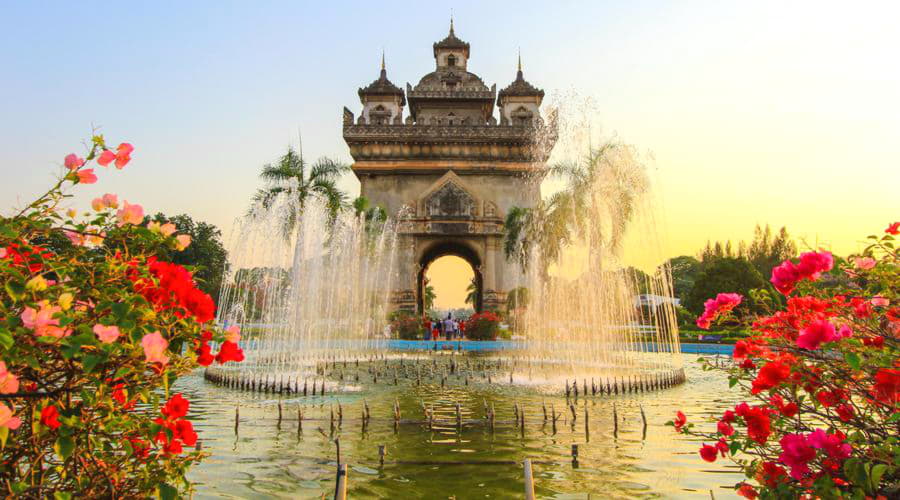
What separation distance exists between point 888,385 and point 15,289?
4.38m

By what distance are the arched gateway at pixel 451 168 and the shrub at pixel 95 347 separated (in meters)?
38.0

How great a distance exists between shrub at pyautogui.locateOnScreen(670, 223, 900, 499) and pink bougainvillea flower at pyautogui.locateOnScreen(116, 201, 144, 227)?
3.76 metres

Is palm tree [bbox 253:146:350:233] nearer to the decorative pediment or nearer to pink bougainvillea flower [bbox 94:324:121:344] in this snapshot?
the decorative pediment

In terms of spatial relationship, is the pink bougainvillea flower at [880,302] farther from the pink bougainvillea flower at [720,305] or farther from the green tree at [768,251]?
the green tree at [768,251]

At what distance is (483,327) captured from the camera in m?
33.3

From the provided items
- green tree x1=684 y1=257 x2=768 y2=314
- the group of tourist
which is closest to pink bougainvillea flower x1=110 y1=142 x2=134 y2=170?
the group of tourist

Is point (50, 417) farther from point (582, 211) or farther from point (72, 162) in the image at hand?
point (582, 211)

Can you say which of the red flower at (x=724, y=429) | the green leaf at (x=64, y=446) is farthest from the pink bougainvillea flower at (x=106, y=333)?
the red flower at (x=724, y=429)

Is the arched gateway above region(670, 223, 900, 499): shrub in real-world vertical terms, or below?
above

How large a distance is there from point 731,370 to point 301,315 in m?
19.3

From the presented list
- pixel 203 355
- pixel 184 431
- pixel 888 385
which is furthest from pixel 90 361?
pixel 888 385

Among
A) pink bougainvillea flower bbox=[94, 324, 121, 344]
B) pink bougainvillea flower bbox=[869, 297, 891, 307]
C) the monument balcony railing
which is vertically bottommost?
pink bougainvillea flower bbox=[94, 324, 121, 344]

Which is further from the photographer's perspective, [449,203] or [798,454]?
[449,203]

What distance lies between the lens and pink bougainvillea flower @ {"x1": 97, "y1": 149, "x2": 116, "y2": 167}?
11.0 feet
